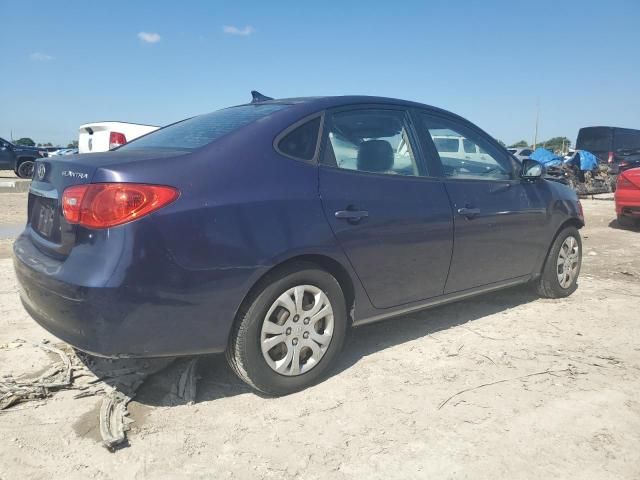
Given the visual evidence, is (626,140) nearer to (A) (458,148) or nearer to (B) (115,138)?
(B) (115,138)

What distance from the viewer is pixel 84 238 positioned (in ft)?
7.96

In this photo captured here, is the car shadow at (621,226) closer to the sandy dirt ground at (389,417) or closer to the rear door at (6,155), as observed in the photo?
the sandy dirt ground at (389,417)

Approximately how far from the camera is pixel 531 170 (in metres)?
4.25

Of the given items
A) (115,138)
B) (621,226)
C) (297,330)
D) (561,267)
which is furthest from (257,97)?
(621,226)

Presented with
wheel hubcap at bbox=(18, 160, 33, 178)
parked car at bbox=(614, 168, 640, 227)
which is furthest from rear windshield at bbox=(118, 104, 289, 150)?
wheel hubcap at bbox=(18, 160, 33, 178)

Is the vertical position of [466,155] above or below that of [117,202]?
above

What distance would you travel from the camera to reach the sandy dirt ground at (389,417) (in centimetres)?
231

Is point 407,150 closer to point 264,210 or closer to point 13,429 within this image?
point 264,210

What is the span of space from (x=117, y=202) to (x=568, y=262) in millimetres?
4021

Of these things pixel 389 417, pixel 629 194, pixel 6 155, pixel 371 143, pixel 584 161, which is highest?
pixel 584 161

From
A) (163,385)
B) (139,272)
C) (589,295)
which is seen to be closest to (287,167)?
(139,272)

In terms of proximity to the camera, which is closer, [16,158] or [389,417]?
[389,417]

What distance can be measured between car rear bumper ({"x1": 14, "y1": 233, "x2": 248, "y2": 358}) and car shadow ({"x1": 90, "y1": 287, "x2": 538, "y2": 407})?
0.47m

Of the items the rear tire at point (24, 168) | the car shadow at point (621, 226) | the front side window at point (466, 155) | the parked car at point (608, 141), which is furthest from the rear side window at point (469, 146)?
the rear tire at point (24, 168)
